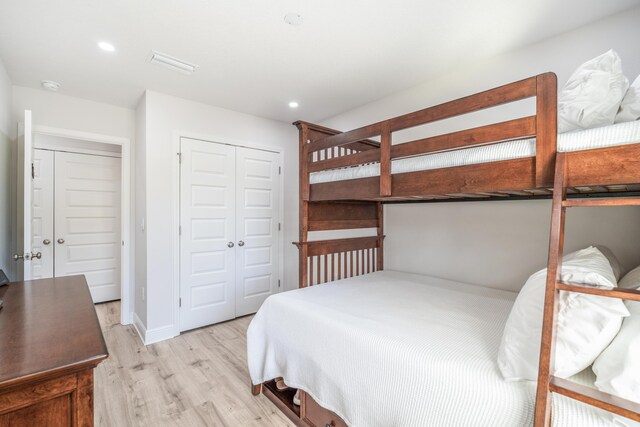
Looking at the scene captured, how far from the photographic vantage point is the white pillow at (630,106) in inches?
45.1

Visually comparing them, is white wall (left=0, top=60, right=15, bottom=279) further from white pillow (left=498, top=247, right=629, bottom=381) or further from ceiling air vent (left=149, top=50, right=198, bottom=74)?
white pillow (left=498, top=247, right=629, bottom=381)

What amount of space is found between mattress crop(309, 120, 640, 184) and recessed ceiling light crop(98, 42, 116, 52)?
1812 mm

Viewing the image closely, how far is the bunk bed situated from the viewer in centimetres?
93

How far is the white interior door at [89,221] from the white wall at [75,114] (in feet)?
4.12

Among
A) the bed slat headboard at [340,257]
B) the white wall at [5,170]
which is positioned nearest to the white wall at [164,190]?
the white wall at [5,170]

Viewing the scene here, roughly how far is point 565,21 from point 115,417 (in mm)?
3760

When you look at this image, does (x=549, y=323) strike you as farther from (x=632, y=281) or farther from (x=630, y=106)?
(x=630, y=106)

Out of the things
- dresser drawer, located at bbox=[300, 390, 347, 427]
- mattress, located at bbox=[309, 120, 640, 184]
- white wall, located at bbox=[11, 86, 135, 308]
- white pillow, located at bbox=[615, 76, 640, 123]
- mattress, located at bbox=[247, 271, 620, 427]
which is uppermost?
A: white wall, located at bbox=[11, 86, 135, 308]

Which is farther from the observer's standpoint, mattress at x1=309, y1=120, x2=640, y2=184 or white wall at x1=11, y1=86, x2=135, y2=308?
white wall at x1=11, y1=86, x2=135, y2=308

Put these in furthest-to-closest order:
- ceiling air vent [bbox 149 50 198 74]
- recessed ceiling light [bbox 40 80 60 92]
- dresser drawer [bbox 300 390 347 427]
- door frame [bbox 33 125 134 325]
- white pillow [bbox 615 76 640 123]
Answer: door frame [bbox 33 125 134 325] → recessed ceiling light [bbox 40 80 60 92] → ceiling air vent [bbox 149 50 198 74] → dresser drawer [bbox 300 390 347 427] → white pillow [bbox 615 76 640 123]

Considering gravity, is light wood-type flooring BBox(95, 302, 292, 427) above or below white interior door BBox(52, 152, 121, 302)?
below

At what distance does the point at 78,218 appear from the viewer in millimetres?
3951

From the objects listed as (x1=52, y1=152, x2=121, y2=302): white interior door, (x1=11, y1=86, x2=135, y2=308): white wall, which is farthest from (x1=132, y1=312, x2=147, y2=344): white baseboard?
(x1=52, y1=152, x2=121, y2=302): white interior door

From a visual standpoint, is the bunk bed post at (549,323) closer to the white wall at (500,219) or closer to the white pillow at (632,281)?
the white pillow at (632,281)
